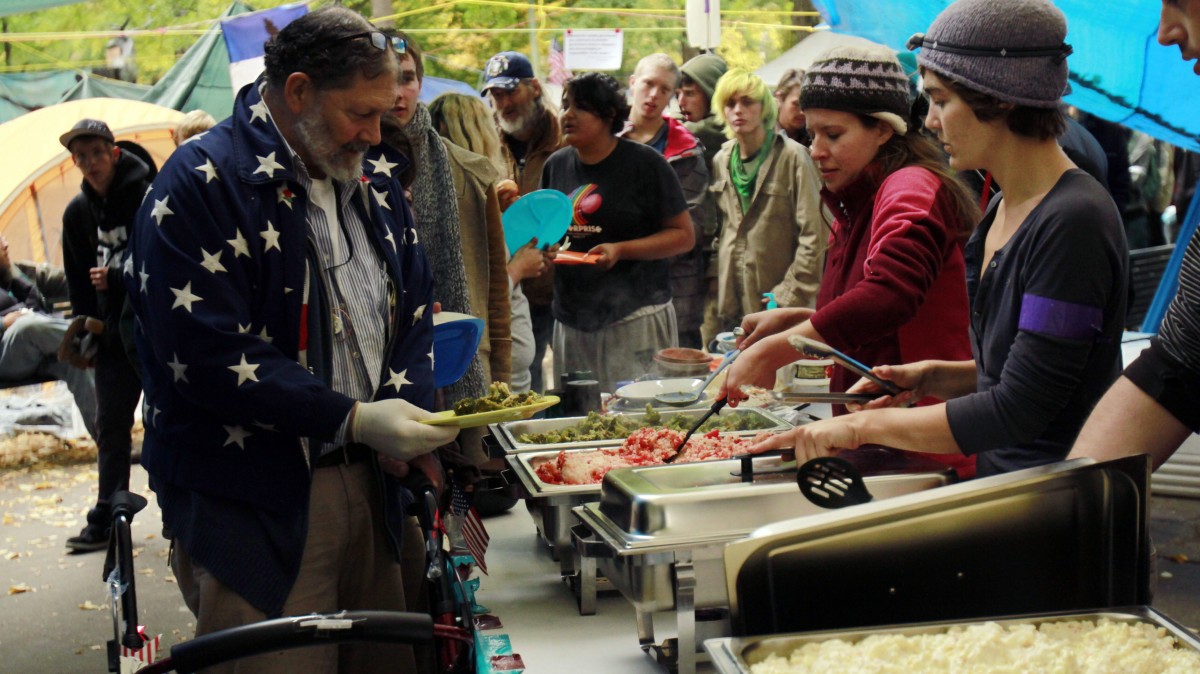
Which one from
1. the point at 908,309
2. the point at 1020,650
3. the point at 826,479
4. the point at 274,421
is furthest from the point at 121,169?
the point at 1020,650

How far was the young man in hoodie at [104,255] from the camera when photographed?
15.2ft

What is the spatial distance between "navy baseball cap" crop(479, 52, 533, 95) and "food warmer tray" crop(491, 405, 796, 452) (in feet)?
6.68

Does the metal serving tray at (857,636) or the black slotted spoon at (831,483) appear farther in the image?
the black slotted spoon at (831,483)

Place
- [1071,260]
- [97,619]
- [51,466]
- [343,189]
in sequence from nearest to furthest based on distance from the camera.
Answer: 1. [1071,260]
2. [343,189]
3. [97,619]
4. [51,466]

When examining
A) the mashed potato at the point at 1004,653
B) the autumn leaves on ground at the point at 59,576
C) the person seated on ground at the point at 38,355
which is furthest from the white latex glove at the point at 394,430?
the person seated on ground at the point at 38,355

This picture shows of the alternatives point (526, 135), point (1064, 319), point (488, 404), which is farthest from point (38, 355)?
point (1064, 319)

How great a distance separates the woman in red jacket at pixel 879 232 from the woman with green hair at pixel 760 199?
2.61m

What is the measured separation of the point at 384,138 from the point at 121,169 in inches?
107

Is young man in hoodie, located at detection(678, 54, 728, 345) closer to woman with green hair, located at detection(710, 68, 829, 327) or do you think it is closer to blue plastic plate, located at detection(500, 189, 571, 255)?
woman with green hair, located at detection(710, 68, 829, 327)

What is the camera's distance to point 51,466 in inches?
253

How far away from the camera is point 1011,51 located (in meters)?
1.66

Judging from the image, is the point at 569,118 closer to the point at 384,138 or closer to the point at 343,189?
the point at 384,138

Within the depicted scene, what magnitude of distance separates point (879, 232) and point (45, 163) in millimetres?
7167

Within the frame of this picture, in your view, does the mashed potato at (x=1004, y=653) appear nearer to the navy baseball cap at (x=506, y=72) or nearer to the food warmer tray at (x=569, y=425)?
the food warmer tray at (x=569, y=425)
